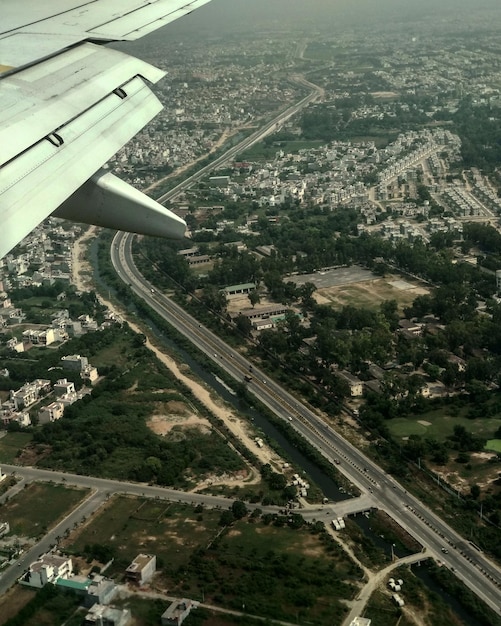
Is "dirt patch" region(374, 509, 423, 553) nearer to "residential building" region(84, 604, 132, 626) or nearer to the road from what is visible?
"residential building" region(84, 604, 132, 626)

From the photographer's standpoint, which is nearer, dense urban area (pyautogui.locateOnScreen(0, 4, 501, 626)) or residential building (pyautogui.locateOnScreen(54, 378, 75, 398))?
dense urban area (pyautogui.locateOnScreen(0, 4, 501, 626))

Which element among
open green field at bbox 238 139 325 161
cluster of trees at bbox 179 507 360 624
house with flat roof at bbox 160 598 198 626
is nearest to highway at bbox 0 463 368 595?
cluster of trees at bbox 179 507 360 624

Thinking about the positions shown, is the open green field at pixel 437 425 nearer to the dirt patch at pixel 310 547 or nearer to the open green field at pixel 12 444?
the dirt patch at pixel 310 547

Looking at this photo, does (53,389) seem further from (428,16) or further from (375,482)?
(428,16)

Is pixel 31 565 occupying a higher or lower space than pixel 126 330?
higher

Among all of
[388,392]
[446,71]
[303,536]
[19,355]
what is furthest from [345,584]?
[446,71]

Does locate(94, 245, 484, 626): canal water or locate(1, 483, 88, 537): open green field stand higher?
locate(1, 483, 88, 537): open green field

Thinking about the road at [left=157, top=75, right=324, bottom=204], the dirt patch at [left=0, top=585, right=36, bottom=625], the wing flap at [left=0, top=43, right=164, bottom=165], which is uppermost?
the wing flap at [left=0, top=43, right=164, bottom=165]

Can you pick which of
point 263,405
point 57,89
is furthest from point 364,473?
point 57,89

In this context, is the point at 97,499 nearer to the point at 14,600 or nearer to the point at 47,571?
the point at 47,571
